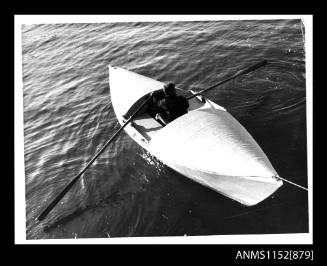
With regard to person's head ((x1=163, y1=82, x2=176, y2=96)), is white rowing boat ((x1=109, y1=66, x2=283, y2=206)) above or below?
below

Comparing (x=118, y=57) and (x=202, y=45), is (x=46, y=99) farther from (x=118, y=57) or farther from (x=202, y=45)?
(x=202, y=45)

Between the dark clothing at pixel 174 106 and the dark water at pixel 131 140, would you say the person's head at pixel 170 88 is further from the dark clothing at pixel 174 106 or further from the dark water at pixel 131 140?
the dark water at pixel 131 140

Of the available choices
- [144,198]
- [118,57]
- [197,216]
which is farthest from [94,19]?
[118,57]

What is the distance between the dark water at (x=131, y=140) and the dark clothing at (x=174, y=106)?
1399mm

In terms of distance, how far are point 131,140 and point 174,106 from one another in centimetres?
215

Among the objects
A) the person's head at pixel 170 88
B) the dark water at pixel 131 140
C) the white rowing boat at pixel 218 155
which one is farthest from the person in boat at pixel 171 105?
the dark water at pixel 131 140

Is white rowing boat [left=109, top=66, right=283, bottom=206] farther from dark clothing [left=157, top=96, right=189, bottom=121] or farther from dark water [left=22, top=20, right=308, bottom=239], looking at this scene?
dark clothing [left=157, top=96, right=189, bottom=121]

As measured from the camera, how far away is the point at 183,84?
1199cm

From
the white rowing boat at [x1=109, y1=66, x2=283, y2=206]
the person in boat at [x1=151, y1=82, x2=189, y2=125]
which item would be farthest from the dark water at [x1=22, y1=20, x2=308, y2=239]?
the person in boat at [x1=151, y1=82, x2=189, y2=125]

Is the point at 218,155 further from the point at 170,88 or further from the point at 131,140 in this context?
the point at 131,140

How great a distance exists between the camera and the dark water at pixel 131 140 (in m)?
7.17

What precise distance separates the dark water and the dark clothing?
4.59 ft

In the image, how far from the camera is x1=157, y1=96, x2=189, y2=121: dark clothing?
8172mm

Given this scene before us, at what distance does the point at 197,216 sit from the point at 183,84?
20.0 ft
